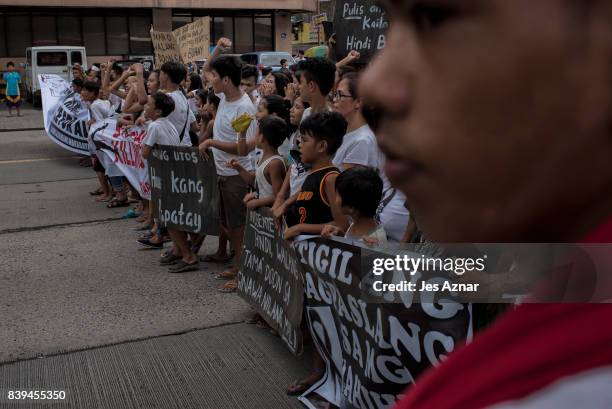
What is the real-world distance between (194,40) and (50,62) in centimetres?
1896

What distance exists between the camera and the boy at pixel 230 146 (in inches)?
229

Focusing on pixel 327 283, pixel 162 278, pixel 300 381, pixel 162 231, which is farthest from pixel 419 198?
pixel 162 231

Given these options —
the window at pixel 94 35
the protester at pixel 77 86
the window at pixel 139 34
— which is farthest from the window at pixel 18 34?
the protester at pixel 77 86

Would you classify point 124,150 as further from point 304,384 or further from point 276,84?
point 304,384

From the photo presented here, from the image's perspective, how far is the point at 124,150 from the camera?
8633 millimetres

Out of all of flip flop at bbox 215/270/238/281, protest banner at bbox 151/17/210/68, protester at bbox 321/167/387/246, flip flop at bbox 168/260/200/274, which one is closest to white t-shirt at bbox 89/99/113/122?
protest banner at bbox 151/17/210/68

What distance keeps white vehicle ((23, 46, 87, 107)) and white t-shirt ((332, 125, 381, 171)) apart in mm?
23699

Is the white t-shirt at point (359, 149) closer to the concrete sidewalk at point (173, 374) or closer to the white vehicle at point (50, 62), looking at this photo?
the concrete sidewalk at point (173, 374)

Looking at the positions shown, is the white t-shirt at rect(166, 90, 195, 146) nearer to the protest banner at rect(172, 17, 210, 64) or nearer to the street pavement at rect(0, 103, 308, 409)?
the street pavement at rect(0, 103, 308, 409)

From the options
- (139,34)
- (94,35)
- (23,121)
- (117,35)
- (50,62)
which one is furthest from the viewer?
(139,34)

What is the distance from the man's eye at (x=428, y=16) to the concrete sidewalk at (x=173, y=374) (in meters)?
3.52

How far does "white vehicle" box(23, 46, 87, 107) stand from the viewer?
2578 centimetres

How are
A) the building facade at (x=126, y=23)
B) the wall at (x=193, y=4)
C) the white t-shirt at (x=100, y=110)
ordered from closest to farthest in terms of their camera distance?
the white t-shirt at (x=100, y=110) < the wall at (x=193, y=4) < the building facade at (x=126, y=23)

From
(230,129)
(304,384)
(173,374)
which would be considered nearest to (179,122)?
Answer: (230,129)
